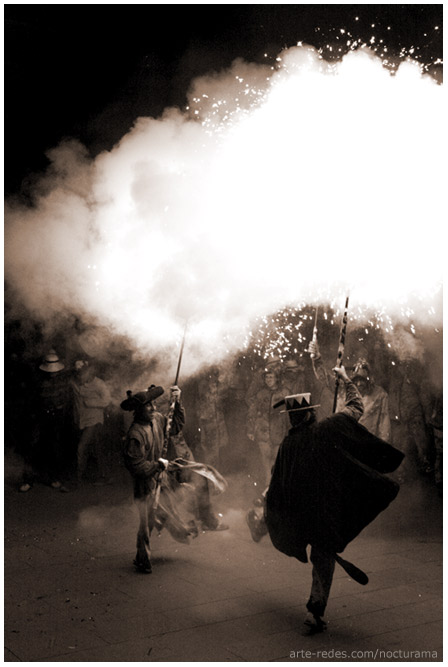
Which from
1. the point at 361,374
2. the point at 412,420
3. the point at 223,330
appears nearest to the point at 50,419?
the point at 223,330

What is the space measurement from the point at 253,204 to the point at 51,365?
4068mm

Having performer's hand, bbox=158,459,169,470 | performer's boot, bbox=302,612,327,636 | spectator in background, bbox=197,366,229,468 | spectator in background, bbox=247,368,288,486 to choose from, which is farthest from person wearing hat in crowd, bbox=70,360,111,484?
performer's boot, bbox=302,612,327,636

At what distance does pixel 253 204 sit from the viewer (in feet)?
23.7

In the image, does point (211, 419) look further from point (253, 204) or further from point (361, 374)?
point (253, 204)

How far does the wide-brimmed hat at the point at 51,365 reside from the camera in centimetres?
966

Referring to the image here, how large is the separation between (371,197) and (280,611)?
3.82m

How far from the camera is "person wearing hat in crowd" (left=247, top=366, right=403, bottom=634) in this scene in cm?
468

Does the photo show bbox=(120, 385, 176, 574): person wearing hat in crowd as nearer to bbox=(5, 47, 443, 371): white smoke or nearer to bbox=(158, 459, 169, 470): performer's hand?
bbox=(158, 459, 169, 470): performer's hand

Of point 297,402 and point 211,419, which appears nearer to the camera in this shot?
point 297,402

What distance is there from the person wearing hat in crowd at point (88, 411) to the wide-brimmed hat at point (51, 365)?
0.26 meters

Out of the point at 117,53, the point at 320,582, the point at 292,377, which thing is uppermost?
the point at 117,53

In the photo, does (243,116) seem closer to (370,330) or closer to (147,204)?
(147,204)

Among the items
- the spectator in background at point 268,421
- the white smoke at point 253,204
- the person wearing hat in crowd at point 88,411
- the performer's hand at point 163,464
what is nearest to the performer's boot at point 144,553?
the performer's hand at point 163,464

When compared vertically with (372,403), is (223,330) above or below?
above
